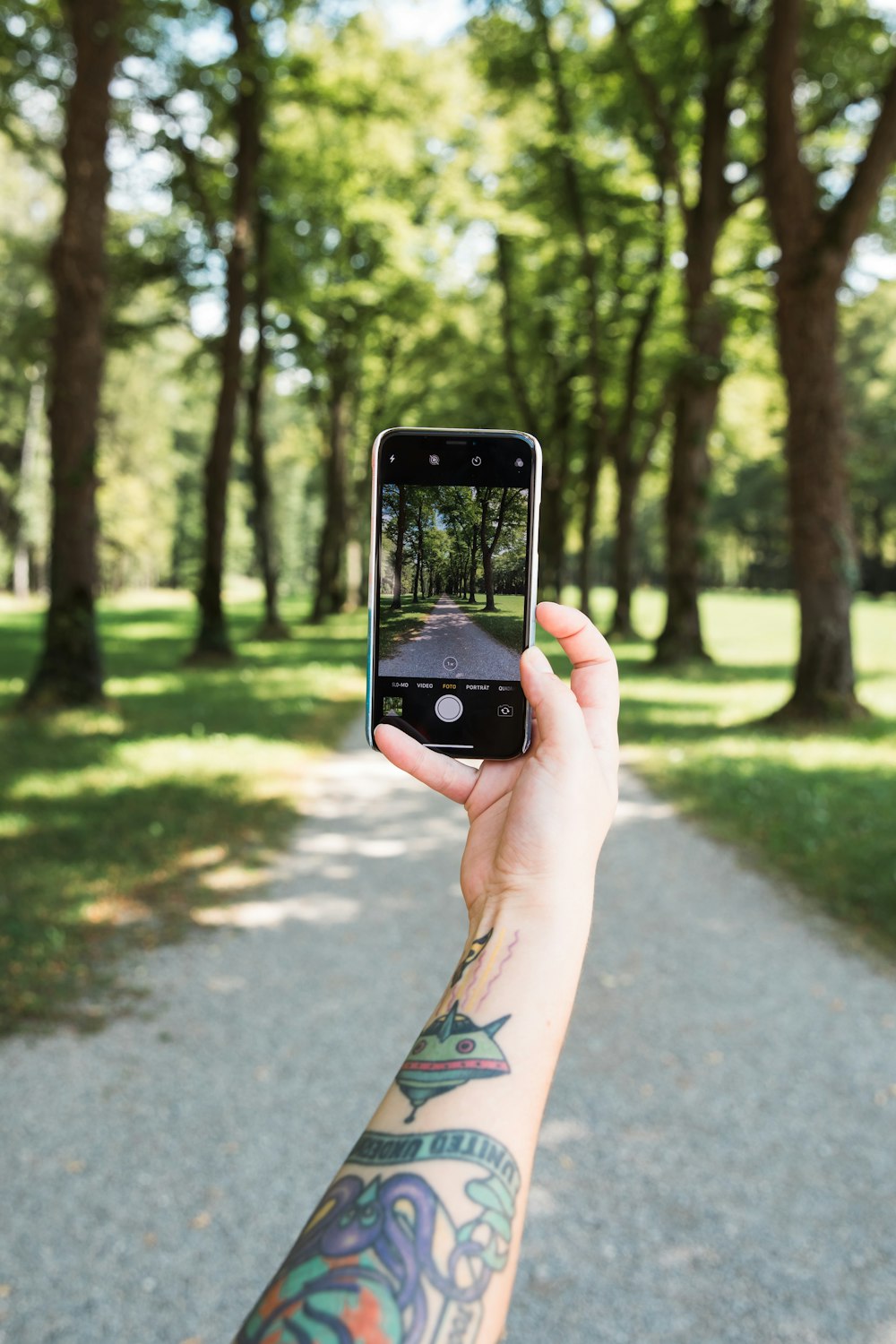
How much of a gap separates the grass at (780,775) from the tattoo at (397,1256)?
5.57 meters

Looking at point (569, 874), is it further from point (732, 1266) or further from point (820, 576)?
point (820, 576)

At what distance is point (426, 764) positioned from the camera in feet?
6.54

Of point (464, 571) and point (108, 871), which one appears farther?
point (108, 871)

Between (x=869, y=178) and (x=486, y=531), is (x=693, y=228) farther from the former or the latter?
(x=486, y=531)

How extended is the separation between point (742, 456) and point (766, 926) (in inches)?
1402

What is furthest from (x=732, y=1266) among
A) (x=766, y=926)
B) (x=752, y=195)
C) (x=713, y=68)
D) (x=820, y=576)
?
(x=752, y=195)

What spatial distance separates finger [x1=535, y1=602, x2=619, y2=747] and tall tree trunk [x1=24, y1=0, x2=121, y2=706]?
37.6 ft

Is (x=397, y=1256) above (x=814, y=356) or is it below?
below

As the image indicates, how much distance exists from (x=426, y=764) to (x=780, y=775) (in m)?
8.85

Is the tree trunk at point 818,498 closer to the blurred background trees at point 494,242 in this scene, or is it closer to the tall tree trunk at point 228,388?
the blurred background trees at point 494,242

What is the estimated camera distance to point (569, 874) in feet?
5.52

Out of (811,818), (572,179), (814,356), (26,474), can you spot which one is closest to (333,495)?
(572,179)

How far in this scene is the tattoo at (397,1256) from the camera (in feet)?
3.58

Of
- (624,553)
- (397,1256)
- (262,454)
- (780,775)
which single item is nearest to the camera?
(397,1256)
